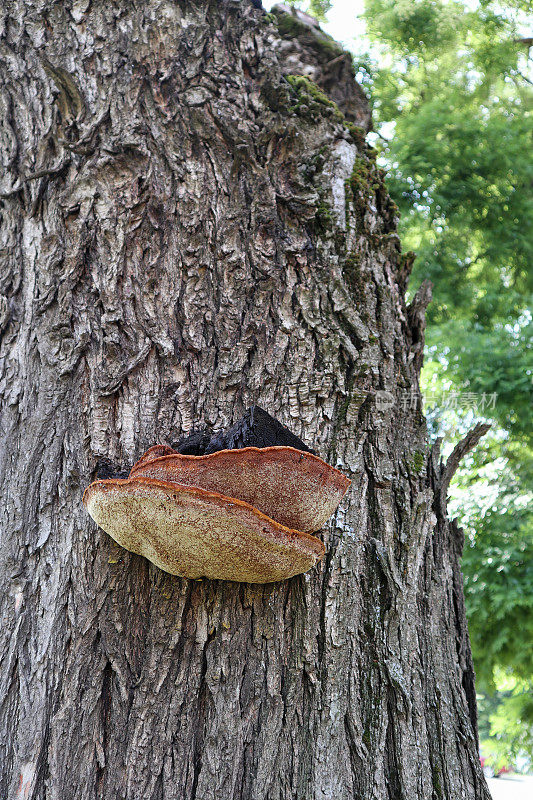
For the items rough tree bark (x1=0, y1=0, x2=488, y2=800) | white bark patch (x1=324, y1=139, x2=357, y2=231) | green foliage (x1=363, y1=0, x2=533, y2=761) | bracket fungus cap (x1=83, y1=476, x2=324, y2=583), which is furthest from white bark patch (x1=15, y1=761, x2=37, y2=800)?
green foliage (x1=363, y1=0, x2=533, y2=761)

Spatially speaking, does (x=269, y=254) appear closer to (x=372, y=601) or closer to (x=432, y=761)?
(x=372, y=601)

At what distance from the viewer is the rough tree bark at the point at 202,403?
1457mm

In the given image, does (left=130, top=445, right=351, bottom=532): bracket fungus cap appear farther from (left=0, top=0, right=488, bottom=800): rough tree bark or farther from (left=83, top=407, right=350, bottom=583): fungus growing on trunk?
(left=0, top=0, right=488, bottom=800): rough tree bark

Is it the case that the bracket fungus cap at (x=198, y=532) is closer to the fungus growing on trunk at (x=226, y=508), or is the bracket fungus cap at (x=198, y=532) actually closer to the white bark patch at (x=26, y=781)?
the fungus growing on trunk at (x=226, y=508)

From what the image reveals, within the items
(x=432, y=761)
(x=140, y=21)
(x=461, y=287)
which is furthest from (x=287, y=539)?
(x=461, y=287)

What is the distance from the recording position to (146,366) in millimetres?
1722

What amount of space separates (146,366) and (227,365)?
238 millimetres

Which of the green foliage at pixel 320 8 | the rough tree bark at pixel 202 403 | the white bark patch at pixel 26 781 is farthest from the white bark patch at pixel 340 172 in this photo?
the green foliage at pixel 320 8

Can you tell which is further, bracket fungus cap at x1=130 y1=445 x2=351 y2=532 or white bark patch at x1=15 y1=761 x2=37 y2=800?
white bark patch at x1=15 y1=761 x2=37 y2=800

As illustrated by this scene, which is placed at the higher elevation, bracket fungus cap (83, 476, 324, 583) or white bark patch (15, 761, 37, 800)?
bracket fungus cap (83, 476, 324, 583)

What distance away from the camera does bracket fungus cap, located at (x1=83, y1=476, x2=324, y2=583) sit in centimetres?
121

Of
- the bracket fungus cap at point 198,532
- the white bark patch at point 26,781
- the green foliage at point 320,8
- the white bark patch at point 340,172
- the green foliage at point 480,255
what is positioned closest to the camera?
the bracket fungus cap at point 198,532

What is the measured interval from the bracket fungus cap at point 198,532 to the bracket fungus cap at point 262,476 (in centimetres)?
7

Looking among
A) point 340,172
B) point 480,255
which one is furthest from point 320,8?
point 340,172
